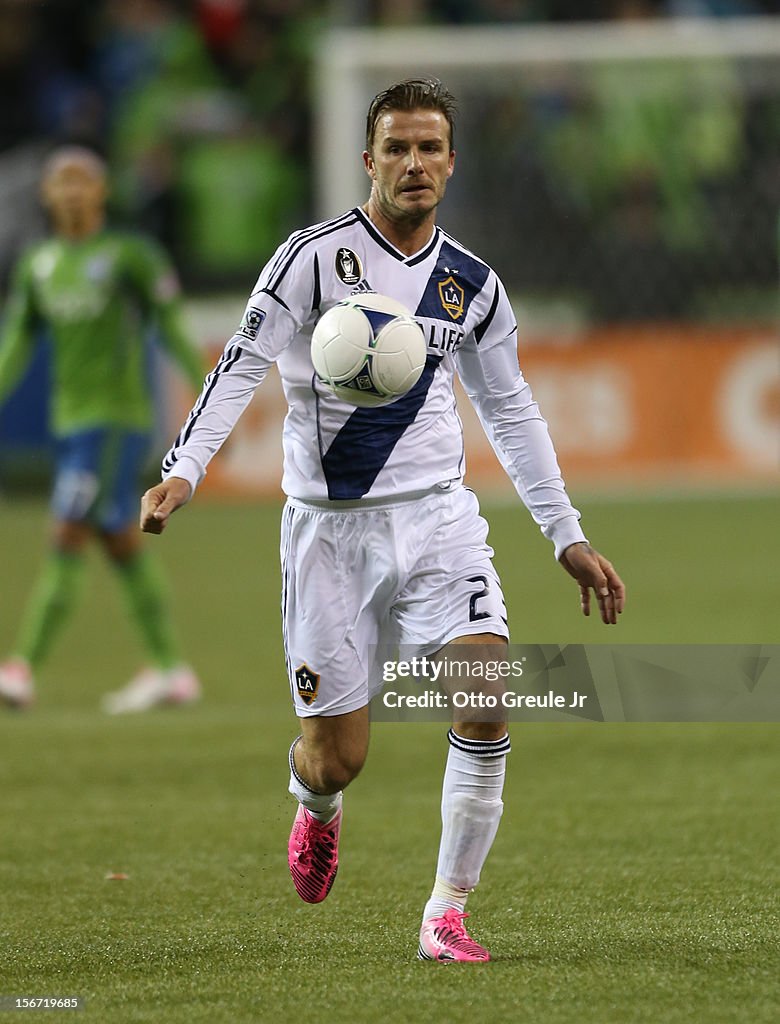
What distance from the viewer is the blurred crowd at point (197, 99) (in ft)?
59.7

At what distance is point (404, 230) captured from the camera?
4.77 m

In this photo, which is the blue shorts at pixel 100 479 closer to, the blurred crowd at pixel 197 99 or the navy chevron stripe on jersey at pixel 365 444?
the navy chevron stripe on jersey at pixel 365 444

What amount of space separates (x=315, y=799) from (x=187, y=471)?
102 cm

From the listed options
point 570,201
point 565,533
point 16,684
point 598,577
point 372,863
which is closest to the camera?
point 598,577

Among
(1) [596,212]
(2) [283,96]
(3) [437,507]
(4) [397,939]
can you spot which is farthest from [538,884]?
(2) [283,96]

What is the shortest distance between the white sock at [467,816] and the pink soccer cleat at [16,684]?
4283 millimetres

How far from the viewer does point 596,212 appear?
16734mm

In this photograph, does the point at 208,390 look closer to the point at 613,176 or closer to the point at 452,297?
the point at 452,297

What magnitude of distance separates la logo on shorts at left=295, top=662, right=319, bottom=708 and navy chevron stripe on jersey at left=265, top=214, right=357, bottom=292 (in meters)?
0.95

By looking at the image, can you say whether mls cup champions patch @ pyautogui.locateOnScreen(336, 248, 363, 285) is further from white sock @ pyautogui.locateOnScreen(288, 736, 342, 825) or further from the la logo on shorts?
white sock @ pyautogui.locateOnScreen(288, 736, 342, 825)

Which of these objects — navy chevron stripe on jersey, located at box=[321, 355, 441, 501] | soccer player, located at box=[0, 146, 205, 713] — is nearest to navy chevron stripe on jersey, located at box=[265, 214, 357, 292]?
navy chevron stripe on jersey, located at box=[321, 355, 441, 501]

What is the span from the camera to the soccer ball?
455 cm

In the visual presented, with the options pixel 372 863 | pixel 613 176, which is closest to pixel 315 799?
pixel 372 863

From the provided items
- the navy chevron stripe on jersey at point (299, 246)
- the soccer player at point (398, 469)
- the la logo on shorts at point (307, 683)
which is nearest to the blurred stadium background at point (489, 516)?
the soccer player at point (398, 469)
